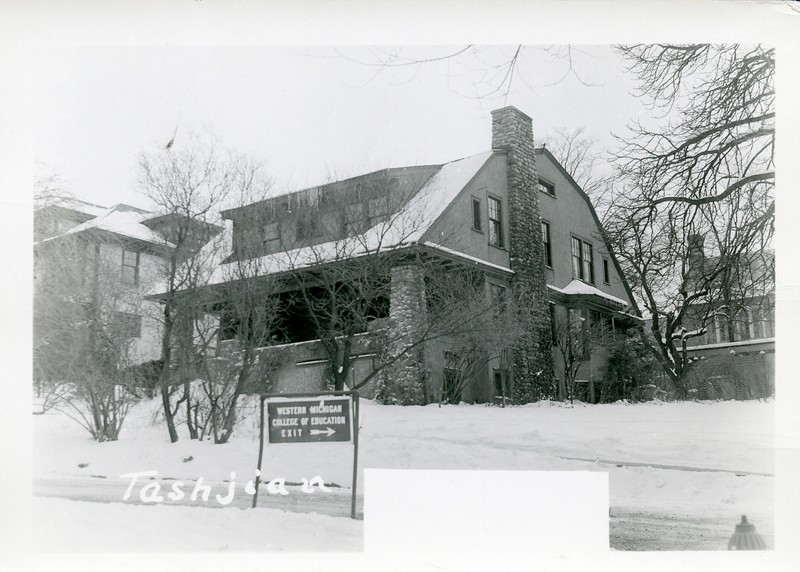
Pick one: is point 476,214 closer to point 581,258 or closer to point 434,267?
point 434,267

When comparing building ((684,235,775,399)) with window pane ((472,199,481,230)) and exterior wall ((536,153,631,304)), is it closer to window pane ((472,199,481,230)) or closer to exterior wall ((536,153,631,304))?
exterior wall ((536,153,631,304))

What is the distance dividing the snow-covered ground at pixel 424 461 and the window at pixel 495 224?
4.70 ft

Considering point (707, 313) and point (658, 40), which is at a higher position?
point (658, 40)

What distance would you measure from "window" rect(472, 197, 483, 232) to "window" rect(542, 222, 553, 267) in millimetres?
550

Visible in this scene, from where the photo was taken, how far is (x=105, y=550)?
19.8 ft

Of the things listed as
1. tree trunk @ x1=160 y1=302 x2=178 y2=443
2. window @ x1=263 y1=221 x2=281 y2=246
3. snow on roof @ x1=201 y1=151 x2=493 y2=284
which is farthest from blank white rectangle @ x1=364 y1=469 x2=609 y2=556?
window @ x1=263 y1=221 x2=281 y2=246

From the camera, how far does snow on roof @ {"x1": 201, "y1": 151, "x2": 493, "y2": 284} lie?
6641 mm

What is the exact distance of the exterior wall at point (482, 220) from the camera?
6.70 m

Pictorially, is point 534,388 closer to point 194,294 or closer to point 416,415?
point 416,415

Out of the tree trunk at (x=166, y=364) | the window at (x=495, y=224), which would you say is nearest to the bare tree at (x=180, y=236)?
the tree trunk at (x=166, y=364)

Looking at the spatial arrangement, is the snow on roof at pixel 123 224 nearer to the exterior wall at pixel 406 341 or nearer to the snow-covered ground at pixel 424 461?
the snow-covered ground at pixel 424 461

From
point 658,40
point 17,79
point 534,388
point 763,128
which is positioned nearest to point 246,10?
point 17,79

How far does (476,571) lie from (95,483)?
3.03 metres

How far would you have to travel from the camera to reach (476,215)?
6828mm
